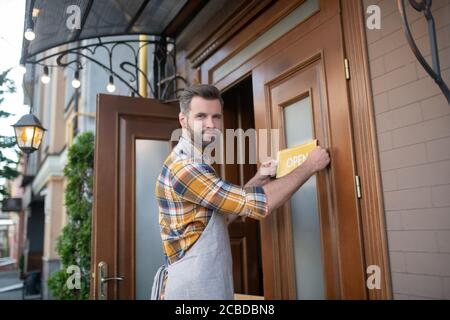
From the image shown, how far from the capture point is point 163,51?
3.74 metres

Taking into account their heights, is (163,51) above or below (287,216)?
above

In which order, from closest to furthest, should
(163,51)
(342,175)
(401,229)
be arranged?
(401,229) → (342,175) → (163,51)

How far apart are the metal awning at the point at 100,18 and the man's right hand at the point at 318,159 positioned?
1.80 meters

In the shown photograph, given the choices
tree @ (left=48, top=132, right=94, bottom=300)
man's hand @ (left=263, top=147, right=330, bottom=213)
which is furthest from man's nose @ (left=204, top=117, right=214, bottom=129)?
tree @ (left=48, top=132, right=94, bottom=300)

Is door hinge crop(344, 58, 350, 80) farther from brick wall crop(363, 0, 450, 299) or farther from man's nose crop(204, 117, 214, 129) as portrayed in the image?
man's nose crop(204, 117, 214, 129)

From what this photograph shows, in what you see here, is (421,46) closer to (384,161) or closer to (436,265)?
(384,161)

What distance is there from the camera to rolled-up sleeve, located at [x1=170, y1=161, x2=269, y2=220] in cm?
163

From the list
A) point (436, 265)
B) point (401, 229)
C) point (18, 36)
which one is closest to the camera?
point (436, 265)

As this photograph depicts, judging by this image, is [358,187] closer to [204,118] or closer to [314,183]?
[314,183]

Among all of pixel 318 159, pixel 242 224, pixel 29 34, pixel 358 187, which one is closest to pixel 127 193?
pixel 242 224

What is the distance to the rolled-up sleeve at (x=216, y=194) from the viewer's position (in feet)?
5.34

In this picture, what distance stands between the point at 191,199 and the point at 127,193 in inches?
58.9
